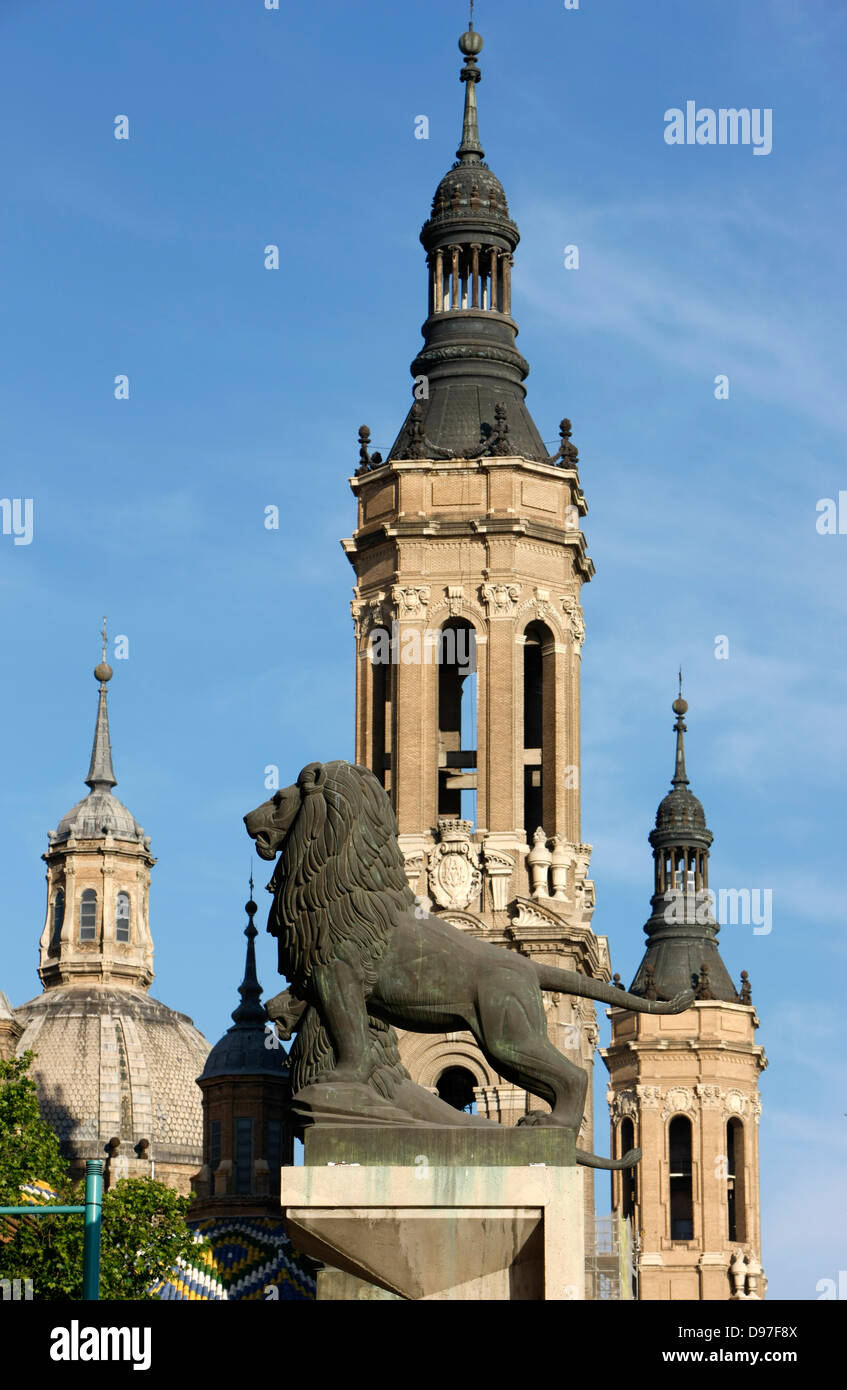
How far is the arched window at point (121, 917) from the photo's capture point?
153500 millimetres

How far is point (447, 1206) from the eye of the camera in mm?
21328

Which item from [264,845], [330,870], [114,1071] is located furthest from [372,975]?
[114,1071]

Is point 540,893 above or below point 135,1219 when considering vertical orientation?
above

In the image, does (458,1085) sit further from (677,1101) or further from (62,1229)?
(677,1101)

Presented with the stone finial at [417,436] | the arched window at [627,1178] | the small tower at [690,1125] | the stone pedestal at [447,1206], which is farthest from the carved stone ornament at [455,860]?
the stone pedestal at [447,1206]

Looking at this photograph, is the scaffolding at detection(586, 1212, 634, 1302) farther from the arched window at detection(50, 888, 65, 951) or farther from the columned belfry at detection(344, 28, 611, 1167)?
the arched window at detection(50, 888, 65, 951)

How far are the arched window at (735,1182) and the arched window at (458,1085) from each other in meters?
38.8

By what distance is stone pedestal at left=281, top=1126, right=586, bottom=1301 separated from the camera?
21297 mm
